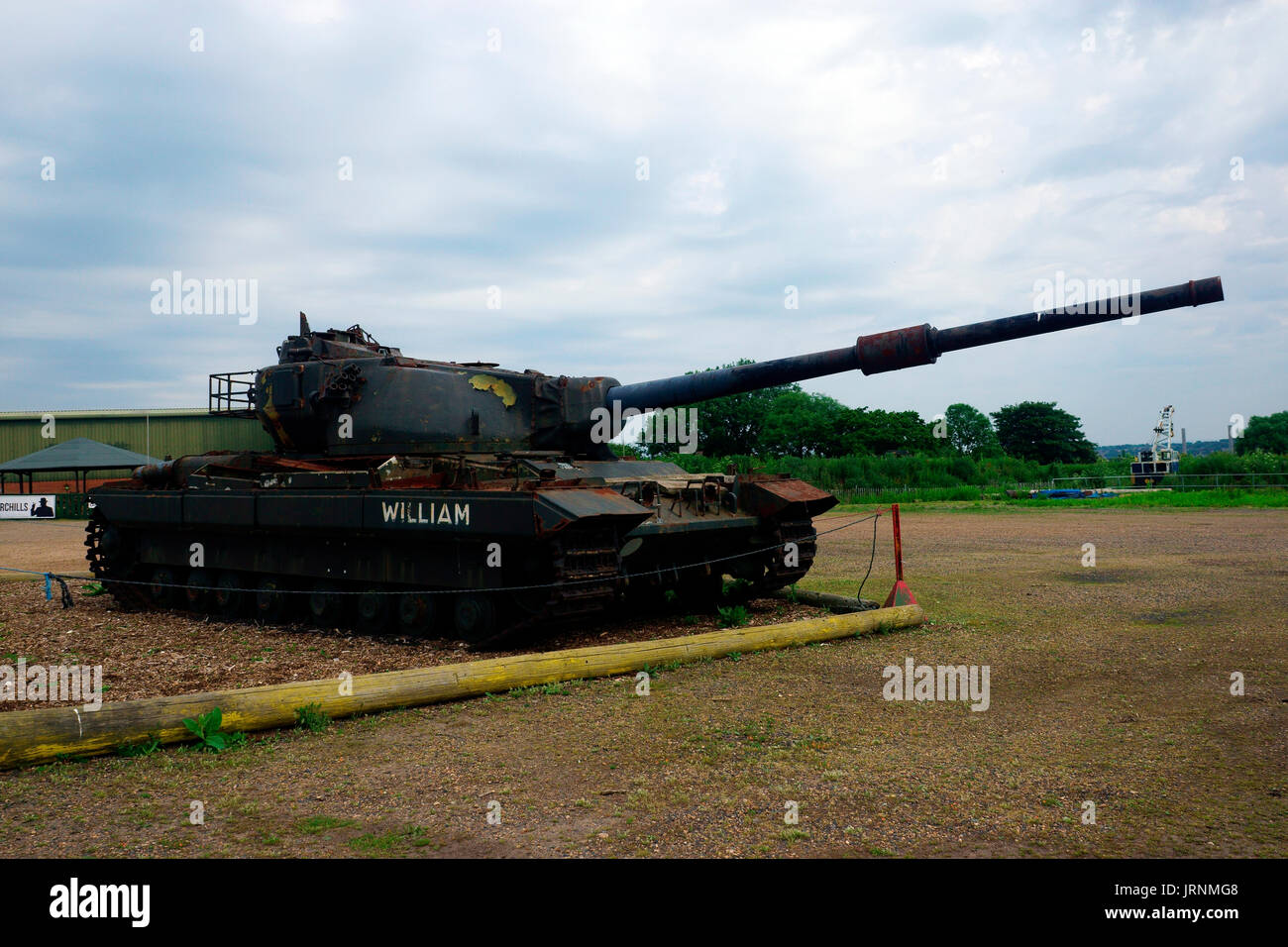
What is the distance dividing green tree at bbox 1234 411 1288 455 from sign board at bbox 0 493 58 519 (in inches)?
2926

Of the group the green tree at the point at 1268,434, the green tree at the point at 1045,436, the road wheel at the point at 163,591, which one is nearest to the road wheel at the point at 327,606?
the road wheel at the point at 163,591

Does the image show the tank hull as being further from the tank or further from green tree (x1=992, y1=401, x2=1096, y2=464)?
green tree (x1=992, y1=401, x2=1096, y2=464)

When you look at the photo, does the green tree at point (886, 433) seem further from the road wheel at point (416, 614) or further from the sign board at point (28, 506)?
the road wheel at point (416, 614)

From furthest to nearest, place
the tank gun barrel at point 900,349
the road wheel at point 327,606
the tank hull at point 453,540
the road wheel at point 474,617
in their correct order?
1. the road wheel at point 327,606
2. the road wheel at point 474,617
3. the tank hull at point 453,540
4. the tank gun barrel at point 900,349

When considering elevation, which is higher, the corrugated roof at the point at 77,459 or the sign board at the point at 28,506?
the corrugated roof at the point at 77,459

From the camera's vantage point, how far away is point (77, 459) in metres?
41.5

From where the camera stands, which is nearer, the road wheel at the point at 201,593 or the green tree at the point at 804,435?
the road wheel at the point at 201,593

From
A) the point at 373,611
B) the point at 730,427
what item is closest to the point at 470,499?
the point at 373,611

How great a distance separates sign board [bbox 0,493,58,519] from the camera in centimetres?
3812

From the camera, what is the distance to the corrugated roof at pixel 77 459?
40.3m

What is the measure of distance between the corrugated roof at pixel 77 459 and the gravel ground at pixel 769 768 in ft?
115

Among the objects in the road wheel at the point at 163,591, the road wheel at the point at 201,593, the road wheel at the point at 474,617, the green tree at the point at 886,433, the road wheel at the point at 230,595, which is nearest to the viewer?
the road wheel at the point at 474,617

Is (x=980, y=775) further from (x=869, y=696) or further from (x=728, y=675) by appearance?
(x=728, y=675)

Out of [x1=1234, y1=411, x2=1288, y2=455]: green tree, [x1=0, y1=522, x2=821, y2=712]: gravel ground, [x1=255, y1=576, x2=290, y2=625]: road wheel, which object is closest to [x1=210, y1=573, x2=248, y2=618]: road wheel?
[x1=0, y1=522, x2=821, y2=712]: gravel ground
